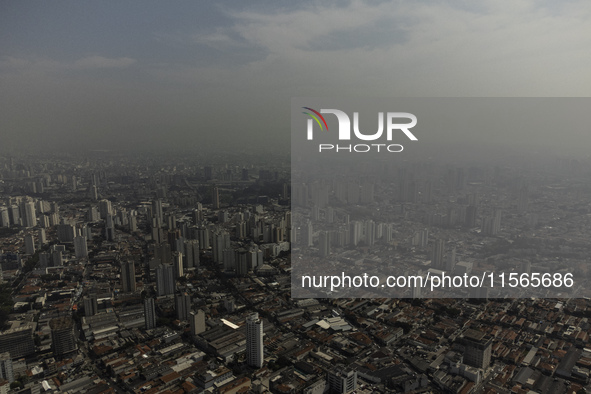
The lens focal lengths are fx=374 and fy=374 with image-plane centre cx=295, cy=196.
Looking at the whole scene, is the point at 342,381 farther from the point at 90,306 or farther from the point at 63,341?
the point at 90,306

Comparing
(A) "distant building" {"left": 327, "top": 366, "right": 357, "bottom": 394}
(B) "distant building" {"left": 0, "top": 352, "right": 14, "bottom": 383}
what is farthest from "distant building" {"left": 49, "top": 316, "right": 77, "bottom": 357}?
(A) "distant building" {"left": 327, "top": 366, "right": 357, "bottom": 394}

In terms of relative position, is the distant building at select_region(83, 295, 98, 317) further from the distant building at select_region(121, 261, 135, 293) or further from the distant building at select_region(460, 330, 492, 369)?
the distant building at select_region(460, 330, 492, 369)

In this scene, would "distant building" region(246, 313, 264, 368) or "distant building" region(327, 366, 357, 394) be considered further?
"distant building" region(246, 313, 264, 368)

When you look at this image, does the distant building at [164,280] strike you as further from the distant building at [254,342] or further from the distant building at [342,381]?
the distant building at [342,381]

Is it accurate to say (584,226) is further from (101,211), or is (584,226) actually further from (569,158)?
(101,211)

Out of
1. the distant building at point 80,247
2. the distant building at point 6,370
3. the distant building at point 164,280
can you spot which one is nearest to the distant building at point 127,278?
the distant building at point 164,280

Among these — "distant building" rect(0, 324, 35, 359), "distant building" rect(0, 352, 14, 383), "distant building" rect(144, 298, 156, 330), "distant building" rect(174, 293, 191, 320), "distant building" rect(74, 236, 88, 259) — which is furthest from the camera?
"distant building" rect(74, 236, 88, 259)
